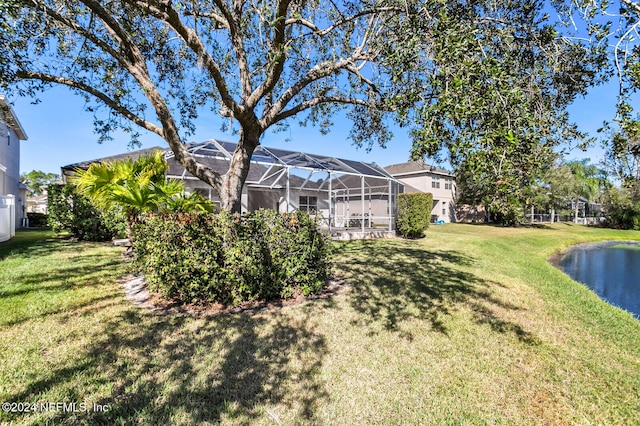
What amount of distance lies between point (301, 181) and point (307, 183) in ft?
1.35

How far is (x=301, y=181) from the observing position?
18.6m

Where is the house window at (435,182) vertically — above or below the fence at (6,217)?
above

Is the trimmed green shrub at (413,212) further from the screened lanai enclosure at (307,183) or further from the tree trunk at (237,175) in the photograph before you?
the tree trunk at (237,175)

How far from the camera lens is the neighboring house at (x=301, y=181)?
1296 cm

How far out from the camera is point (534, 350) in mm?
3869

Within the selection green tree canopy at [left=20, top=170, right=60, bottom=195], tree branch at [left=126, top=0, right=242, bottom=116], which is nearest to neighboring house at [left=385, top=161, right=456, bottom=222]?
tree branch at [left=126, top=0, right=242, bottom=116]

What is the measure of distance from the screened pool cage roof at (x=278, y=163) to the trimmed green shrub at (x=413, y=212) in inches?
64.4

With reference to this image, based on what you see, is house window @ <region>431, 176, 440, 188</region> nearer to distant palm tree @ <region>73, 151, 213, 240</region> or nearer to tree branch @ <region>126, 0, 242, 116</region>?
distant palm tree @ <region>73, 151, 213, 240</region>

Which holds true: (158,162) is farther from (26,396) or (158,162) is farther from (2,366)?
(26,396)

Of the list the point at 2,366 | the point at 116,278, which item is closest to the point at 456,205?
the point at 116,278

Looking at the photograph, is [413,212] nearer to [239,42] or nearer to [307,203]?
[307,203]

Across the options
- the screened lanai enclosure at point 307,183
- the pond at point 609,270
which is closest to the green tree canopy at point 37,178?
the screened lanai enclosure at point 307,183

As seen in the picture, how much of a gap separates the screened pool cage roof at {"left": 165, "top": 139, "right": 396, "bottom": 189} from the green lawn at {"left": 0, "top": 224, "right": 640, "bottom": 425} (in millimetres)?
7587

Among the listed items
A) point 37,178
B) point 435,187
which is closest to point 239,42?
point 435,187
